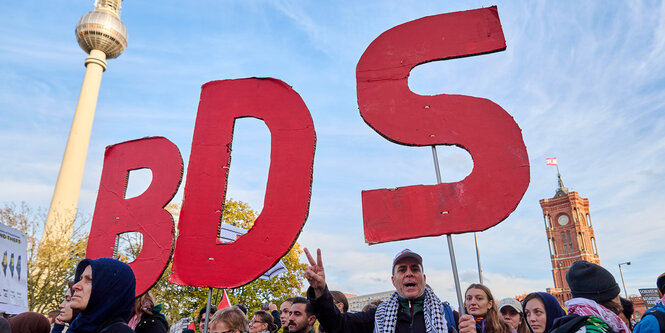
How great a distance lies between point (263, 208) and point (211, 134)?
4.28 feet

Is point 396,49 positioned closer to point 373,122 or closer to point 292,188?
point 373,122

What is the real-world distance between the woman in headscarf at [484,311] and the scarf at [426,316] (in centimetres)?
127

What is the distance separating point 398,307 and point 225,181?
2.51 metres

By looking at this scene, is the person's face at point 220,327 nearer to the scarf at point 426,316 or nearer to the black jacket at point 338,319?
the black jacket at point 338,319

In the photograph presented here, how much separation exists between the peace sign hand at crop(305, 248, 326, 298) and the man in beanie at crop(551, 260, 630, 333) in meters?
1.58

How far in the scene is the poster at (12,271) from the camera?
17.4 feet

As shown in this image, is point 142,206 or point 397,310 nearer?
point 397,310

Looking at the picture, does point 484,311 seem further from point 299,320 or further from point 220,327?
point 220,327

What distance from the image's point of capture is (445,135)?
4.14m

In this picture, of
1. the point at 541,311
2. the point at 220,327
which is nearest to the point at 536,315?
the point at 541,311

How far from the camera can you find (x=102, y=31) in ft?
153

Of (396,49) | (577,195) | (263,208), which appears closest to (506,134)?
A: (396,49)

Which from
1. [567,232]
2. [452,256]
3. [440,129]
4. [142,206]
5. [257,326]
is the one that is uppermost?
[567,232]

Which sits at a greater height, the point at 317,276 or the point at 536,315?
the point at 317,276
